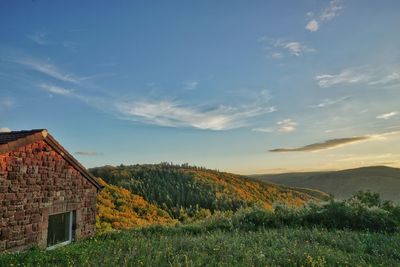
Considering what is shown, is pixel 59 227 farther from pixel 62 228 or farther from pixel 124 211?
pixel 124 211

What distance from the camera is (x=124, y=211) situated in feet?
114

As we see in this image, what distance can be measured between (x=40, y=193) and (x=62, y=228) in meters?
3.32

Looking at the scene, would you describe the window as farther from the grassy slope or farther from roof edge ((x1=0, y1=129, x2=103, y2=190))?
the grassy slope

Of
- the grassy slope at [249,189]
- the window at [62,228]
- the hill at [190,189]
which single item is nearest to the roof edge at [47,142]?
the window at [62,228]

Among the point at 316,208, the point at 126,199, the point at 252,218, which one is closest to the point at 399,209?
the point at 316,208

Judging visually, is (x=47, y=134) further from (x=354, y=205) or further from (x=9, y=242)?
(x=354, y=205)

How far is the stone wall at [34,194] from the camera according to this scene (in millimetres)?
12180

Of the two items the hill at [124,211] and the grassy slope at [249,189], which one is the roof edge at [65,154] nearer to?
the hill at [124,211]

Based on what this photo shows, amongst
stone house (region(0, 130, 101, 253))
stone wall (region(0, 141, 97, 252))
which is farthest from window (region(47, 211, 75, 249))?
stone wall (region(0, 141, 97, 252))

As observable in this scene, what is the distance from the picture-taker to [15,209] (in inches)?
493

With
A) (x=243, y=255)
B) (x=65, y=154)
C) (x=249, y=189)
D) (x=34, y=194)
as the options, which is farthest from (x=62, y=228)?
(x=249, y=189)

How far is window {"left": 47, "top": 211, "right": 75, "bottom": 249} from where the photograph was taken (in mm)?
15980

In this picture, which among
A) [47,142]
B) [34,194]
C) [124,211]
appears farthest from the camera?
[124,211]

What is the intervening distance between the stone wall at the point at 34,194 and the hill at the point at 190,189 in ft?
77.0
